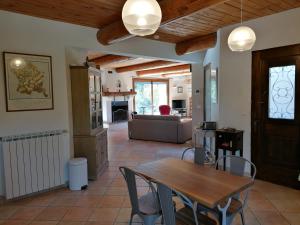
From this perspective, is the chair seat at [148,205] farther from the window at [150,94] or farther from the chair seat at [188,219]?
the window at [150,94]

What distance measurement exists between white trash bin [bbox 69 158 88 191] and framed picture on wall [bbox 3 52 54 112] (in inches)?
35.7

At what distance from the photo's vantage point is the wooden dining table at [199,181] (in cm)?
163

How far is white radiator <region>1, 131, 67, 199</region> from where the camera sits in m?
2.94

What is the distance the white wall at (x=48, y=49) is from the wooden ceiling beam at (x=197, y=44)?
164 centimetres

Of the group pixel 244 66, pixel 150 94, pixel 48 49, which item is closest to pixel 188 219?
pixel 244 66

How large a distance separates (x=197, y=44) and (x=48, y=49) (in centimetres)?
277

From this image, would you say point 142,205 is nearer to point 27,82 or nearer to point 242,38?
point 242,38

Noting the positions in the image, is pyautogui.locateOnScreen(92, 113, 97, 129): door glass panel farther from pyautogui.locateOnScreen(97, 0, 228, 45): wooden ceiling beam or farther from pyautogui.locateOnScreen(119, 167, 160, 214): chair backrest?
pyautogui.locateOnScreen(119, 167, 160, 214): chair backrest

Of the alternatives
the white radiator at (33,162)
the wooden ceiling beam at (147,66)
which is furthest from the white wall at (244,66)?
the wooden ceiling beam at (147,66)

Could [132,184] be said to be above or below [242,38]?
below

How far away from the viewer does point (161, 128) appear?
638cm

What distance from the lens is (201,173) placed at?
6.88ft

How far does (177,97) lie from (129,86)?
3.14m

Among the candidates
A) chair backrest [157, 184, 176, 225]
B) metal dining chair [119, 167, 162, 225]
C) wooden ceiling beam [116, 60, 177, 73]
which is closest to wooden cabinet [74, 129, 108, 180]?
metal dining chair [119, 167, 162, 225]
